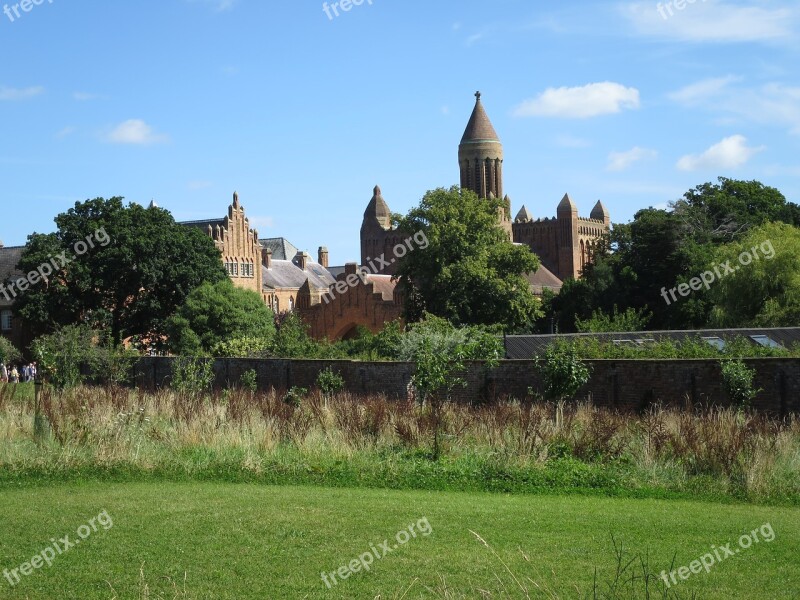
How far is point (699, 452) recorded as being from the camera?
43.9ft

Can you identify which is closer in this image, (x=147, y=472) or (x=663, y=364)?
(x=147, y=472)

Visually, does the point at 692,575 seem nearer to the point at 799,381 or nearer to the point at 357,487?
the point at 357,487

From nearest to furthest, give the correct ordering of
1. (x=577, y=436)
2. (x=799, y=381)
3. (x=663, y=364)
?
(x=577, y=436)
(x=799, y=381)
(x=663, y=364)

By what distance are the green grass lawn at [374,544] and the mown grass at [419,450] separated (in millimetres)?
1063

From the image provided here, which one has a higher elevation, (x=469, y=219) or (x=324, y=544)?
(x=469, y=219)

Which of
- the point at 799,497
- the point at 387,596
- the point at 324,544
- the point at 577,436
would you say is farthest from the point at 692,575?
the point at 577,436

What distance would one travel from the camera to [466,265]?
49.1 metres

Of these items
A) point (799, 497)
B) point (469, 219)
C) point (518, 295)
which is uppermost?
point (469, 219)

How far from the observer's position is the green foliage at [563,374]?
20.9 meters

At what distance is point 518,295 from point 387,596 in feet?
142

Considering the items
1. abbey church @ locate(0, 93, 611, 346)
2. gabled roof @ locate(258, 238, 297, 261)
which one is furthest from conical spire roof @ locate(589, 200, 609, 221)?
gabled roof @ locate(258, 238, 297, 261)
